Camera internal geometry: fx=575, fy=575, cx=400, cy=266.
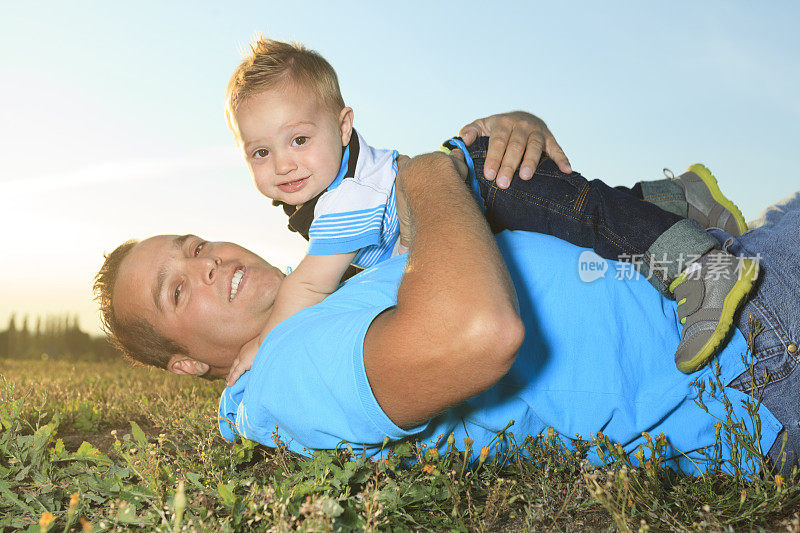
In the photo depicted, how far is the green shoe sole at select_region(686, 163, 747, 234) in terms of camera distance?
3.12 meters

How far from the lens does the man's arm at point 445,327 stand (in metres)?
1.67

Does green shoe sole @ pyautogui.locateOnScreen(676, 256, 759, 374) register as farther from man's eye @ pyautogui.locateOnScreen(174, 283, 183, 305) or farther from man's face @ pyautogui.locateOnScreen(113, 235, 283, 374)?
man's eye @ pyautogui.locateOnScreen(174, 283, 183, 305)

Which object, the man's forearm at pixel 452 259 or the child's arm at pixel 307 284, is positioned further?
the child's arm at pixel 307 284

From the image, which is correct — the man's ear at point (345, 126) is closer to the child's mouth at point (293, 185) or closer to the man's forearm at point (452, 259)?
the child's mouth at point (293, 185)

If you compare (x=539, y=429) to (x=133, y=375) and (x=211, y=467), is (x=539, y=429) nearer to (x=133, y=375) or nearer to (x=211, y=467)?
(x=211, y=467)

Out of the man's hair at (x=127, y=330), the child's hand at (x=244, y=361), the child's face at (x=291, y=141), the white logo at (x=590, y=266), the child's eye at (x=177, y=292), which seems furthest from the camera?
the man's hair at (x=127, y=330)

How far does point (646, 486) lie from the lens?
2021mm

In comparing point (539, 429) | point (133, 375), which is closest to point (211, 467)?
point (539, 429)

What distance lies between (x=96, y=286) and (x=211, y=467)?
2053 mm

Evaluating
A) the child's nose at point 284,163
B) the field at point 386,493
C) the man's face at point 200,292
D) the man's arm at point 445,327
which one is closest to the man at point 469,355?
the man's arm at point 445,327

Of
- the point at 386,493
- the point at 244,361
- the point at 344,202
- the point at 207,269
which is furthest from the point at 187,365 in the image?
the point at 386,493

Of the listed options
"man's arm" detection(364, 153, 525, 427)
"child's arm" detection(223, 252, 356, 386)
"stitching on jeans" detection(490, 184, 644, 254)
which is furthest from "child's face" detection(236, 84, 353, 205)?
"man's arm" detection(364, 153, 525, 427)

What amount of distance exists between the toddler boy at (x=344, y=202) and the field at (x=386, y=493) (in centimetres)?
51

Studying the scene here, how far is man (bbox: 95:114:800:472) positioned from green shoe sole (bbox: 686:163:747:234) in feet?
3.04
